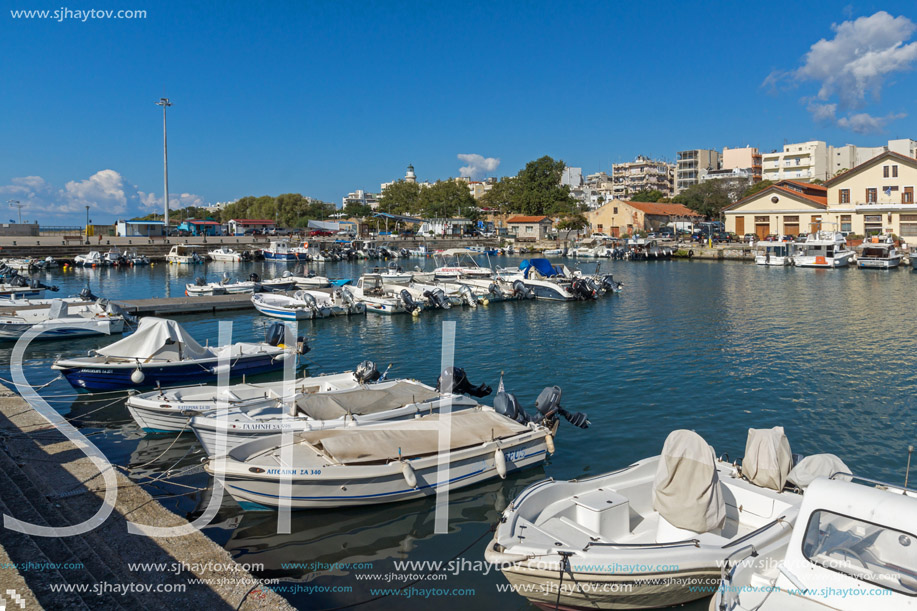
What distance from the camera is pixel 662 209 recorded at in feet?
330

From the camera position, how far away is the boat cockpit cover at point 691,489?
7484 mm

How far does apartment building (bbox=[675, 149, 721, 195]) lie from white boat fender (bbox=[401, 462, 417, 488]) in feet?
504

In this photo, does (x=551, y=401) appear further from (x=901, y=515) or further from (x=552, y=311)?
(x=552, y=311)

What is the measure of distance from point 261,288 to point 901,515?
3645cm

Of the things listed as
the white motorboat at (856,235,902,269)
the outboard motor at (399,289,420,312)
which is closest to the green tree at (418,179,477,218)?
the white motorboat at (856,235,902,269)

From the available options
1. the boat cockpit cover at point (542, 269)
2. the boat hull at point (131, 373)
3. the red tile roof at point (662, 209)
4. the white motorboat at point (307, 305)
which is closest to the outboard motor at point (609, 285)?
the boat cockpit cover at point (542, 269)

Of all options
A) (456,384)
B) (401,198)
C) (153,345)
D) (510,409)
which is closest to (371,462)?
(510,409)

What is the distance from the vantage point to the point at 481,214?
125938 millimetres

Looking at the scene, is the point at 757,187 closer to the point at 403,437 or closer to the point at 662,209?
the point at 662,209

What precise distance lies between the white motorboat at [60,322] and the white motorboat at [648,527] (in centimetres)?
2198

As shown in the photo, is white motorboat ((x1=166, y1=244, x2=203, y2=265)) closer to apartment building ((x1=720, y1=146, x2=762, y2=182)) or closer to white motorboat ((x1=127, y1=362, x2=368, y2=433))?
white motorboat ((x1=127, y1=362, x2=368, y2=433))

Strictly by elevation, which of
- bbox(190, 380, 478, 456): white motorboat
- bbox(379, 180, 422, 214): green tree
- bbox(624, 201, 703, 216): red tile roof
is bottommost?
bbox(190, 380, 478, 456): white motorboat

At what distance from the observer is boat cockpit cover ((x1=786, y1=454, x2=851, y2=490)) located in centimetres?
829

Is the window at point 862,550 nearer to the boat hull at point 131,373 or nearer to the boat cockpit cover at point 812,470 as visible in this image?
the boat cockpit cover at point 812,470
